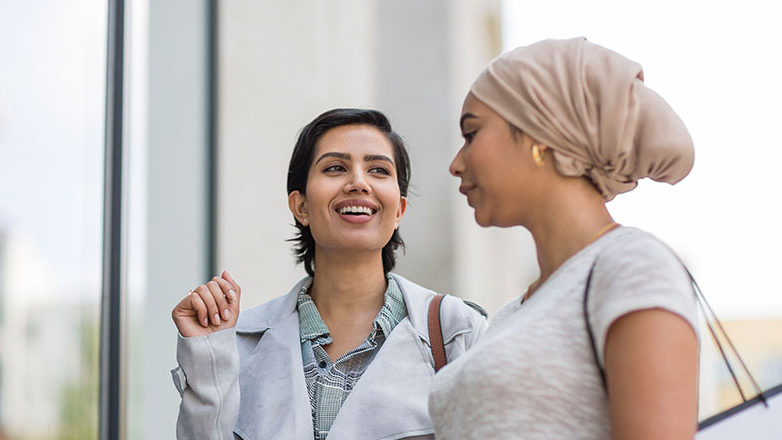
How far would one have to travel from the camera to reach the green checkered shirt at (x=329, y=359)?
2.13 metres

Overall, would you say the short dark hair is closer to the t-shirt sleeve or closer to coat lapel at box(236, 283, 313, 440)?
coat lapel at box(236, 283, 313, 440)

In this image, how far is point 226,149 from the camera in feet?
16.1

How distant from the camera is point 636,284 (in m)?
1.22

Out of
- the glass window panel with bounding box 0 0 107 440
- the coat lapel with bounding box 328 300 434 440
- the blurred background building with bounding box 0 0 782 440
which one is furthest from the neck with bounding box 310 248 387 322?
the glass window panel with bounding box 0 0 107 440

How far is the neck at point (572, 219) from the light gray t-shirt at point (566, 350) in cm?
5

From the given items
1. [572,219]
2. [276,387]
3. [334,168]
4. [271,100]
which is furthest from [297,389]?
[271,100]

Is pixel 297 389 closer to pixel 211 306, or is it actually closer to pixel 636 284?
pixel 211 306

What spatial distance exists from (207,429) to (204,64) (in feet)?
10.6

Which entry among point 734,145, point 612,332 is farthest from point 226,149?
point 734,145

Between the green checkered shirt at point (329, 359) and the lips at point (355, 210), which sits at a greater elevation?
the lips at point (355, 210)

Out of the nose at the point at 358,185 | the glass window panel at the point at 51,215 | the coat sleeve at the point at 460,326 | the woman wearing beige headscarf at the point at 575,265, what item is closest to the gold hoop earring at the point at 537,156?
the woman wearing beige headscarf at the point at 575,265

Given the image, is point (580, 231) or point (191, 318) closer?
point (580, 231)

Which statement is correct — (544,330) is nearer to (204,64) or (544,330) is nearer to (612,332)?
(612,332)

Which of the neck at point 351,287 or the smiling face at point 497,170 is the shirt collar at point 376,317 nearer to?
the neck at point 351,287
